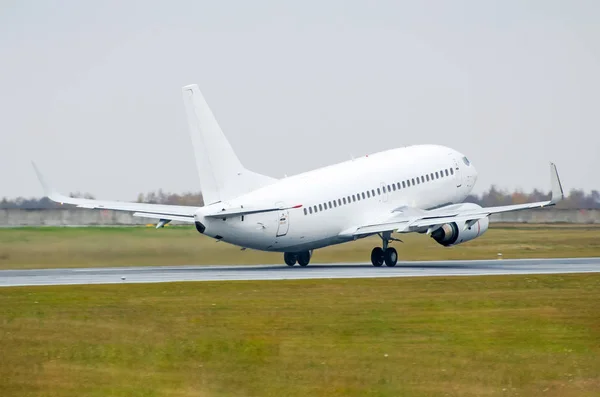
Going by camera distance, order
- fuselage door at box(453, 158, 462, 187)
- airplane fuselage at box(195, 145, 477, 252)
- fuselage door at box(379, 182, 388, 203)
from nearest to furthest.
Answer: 1. airplane fuselage at box(195, 145, 477, 252)
2. fuselage door at box(379, 182, 388, 203)
3. fuselage door at box(453, 158, 462, 187)

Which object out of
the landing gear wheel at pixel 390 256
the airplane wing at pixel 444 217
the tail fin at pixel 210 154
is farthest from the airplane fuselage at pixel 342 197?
the landing gear wheel at pixel 390 256

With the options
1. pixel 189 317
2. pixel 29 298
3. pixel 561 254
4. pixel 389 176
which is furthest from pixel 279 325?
pixel 561 254

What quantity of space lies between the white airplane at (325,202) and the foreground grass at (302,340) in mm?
8449

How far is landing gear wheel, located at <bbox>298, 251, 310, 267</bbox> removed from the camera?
5853cm

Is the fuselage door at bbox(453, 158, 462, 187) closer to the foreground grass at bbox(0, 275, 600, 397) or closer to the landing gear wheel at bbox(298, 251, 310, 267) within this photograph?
the landing gear wheel at bbox(298, 251, 310, 267)

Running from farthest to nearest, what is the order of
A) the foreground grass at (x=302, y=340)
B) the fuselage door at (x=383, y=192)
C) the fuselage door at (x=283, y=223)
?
1. the fuselage door at (x=383, y=192)
2. the fuselage door at (x=283, y=223)
3. the foreground grass at (x=302, y=340)

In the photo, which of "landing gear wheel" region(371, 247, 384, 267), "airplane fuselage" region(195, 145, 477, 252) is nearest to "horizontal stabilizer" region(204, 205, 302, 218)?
"airplane fuselage" region(195, 145, 477, 252)

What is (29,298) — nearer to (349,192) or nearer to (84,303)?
(84,303)

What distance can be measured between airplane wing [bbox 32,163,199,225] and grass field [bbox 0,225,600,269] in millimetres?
3966

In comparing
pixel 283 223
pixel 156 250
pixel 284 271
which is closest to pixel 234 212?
pixel 283 223

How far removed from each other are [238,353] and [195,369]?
7.53 feet

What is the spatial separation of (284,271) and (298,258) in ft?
13.7

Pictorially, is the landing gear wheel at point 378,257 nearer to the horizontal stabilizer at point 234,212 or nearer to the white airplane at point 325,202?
the white airplane at point 325,202

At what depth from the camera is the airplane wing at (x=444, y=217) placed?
54.4m
